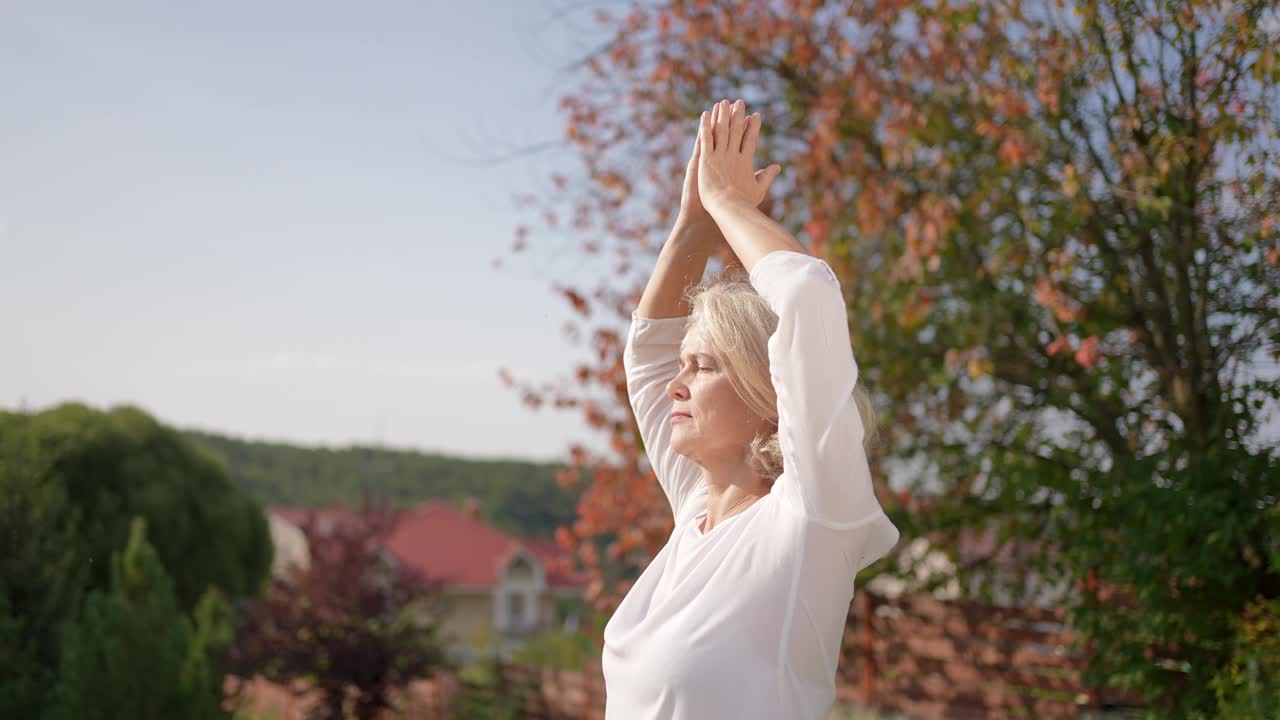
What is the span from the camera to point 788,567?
1.95m

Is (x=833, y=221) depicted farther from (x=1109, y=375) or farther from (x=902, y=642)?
(x=902, y=642)

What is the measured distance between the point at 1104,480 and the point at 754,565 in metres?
5.16

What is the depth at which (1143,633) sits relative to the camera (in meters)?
6.13

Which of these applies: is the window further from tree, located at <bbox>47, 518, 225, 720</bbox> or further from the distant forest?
tree, located at <bbox>47, 518, 225, 720</bbox>

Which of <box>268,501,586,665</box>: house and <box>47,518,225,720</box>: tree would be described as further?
<box>268,501,586,665</box>: house

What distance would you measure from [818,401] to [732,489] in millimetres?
461

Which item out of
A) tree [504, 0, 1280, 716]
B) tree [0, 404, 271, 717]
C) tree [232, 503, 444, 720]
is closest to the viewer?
tree [504, 0, 1280, 716]

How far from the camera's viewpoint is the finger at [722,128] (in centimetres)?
233

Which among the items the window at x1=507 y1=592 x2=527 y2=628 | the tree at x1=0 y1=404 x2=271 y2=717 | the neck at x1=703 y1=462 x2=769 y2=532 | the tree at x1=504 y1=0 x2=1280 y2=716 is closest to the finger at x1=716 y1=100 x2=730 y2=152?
the neck at x1=703 y1=462 x2=769 y2=532

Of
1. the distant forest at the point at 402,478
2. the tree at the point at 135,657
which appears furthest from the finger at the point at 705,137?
the distant forest at the point at 402,478

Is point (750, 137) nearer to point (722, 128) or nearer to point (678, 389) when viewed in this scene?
point (722, 128)

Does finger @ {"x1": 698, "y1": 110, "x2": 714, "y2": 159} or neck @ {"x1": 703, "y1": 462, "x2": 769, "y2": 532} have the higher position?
finger @ {"x1": 698, "y1": 110, "x2": 714, "y2": 159}

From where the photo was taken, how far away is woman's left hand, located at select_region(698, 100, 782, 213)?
2.27 metres

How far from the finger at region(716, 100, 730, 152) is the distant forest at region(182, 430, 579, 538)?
58.3 m
